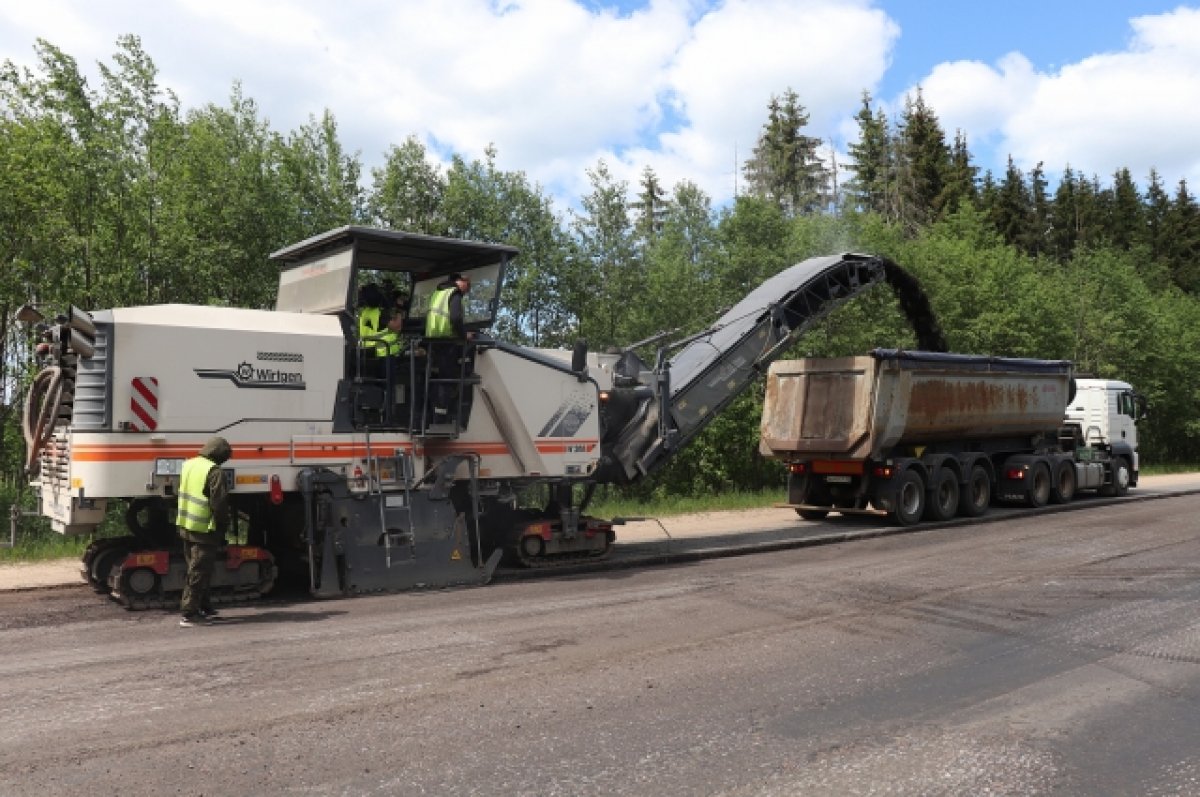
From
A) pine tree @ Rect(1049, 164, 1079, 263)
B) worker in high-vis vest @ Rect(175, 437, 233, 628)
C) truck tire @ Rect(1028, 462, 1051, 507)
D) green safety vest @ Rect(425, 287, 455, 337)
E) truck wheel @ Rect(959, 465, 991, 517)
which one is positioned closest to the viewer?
Answer: worker in high-vis vest @ Rect(175, 437, 233, 628)

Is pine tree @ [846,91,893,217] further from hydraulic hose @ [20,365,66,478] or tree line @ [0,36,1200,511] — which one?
hydraulic hose @ [20,365,66,478]

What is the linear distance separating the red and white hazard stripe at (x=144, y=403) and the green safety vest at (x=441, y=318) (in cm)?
260

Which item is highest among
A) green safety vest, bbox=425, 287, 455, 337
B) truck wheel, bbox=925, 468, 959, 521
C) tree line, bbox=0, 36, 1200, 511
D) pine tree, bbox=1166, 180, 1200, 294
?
pine tree, bbox=1166, 180, 1200, 294

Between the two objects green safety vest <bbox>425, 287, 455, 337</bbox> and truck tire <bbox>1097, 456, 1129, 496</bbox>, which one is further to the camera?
truck tire <bbox>1097, 456, 1129, 496</bbox>

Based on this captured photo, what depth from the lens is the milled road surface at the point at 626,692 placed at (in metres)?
4.34

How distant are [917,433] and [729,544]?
4.29 metres

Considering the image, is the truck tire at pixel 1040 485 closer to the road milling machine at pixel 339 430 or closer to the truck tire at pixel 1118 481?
the truck tire at pixel 1118 481

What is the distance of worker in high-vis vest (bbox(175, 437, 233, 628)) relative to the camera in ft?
25.5

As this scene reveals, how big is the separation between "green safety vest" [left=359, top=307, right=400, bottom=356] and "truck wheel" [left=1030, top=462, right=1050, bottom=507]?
1301cm

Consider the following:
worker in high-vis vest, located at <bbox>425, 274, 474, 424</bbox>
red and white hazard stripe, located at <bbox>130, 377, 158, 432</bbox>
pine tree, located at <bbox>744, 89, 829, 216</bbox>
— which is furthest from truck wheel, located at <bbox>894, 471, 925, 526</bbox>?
pine tree, located at <bbox>744, 89, 829, 216</bbox>

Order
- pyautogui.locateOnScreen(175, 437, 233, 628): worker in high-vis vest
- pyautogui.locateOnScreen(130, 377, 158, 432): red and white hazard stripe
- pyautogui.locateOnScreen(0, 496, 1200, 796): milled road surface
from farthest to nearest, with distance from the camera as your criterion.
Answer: pyautogui.locateOnScreen(130, 377, 158, 432): red and white hazard stripe
pyautogui.locateOnScreen(175, 437, 233, 628): worker in high-vis vest
pyautogui.locateOnScreen(0, 496, 1200, 796): milled road surface

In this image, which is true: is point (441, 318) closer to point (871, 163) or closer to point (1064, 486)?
point (1064, 486)

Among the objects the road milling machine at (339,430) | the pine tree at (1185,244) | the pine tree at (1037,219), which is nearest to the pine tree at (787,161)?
the pine tree at (1037,219)

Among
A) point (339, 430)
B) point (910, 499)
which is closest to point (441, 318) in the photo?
point (339, 430)
